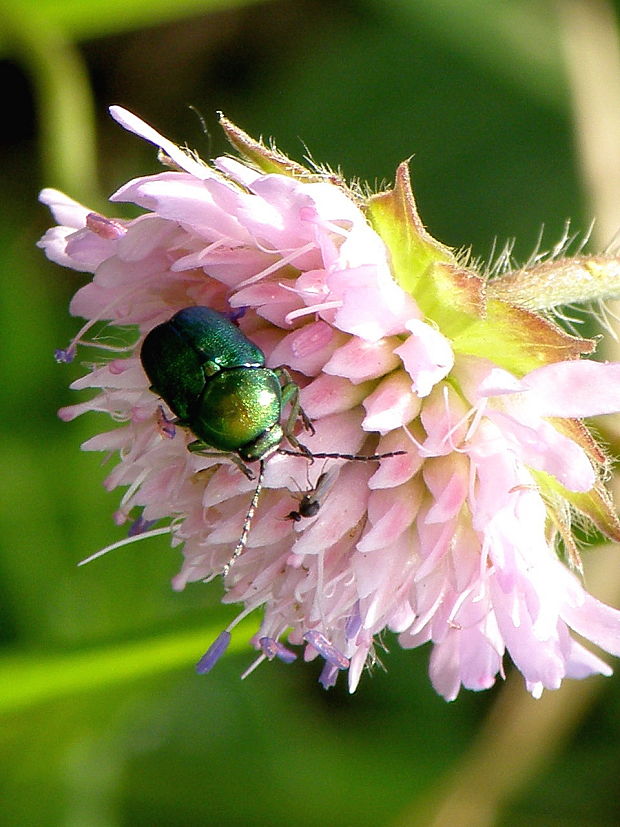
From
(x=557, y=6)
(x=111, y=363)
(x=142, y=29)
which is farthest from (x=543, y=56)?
(x=111, y=363)

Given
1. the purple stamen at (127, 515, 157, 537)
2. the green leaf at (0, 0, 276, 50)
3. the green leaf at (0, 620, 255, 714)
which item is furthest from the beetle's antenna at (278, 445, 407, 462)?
the green leaf at (0, 0, 276, 50)

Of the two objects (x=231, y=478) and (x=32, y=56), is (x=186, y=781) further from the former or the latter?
(x=32, y=56)

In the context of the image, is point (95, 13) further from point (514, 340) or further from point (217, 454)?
point (514, 340)

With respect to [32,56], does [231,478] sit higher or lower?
lower

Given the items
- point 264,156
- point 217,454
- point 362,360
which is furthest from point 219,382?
point 264,156

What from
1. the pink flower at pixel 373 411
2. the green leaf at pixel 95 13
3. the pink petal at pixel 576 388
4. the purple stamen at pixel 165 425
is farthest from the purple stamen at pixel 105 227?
the green leaf at pixel 95 13
